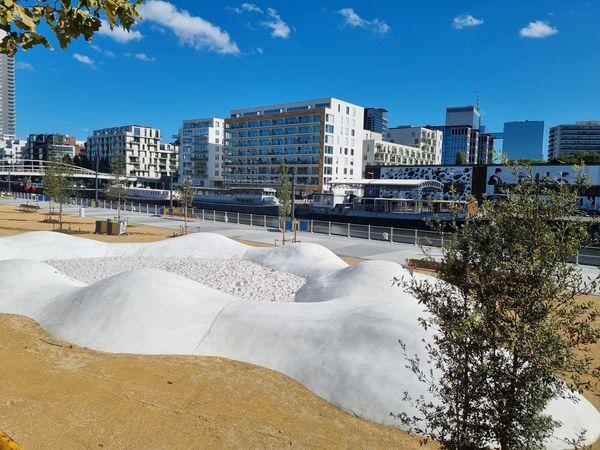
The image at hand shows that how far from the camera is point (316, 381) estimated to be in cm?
926

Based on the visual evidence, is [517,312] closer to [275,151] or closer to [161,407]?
[161,407]

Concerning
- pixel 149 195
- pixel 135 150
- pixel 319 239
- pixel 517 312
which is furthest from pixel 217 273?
pixel 135 150

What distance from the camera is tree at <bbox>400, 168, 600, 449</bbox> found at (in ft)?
13.7

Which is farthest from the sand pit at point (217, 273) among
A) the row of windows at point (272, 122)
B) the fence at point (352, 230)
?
the row of windows at point (272, 122)

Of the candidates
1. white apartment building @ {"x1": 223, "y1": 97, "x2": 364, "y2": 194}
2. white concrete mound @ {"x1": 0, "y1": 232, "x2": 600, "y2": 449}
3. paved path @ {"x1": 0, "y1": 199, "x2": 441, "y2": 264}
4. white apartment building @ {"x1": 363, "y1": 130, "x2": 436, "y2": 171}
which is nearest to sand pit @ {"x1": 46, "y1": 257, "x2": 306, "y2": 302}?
white concrete mound @ {"x1": 0, "y1": 232, "x2": 600, "y2": 449}

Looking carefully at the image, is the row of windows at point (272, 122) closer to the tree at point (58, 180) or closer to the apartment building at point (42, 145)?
the tree at point (58, 180)

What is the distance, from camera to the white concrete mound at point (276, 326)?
8641mm

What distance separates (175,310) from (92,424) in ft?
15.7

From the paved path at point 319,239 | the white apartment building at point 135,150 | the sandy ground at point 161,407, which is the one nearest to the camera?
the sandy ground at point 161,407

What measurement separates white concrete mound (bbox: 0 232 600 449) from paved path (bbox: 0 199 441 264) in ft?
36.4

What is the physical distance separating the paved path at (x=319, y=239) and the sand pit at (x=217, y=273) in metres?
8.24

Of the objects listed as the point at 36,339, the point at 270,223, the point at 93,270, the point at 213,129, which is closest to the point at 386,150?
the point at 213,129

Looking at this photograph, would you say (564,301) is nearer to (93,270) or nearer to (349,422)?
(349,422)

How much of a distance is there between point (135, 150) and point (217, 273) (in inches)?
5775
